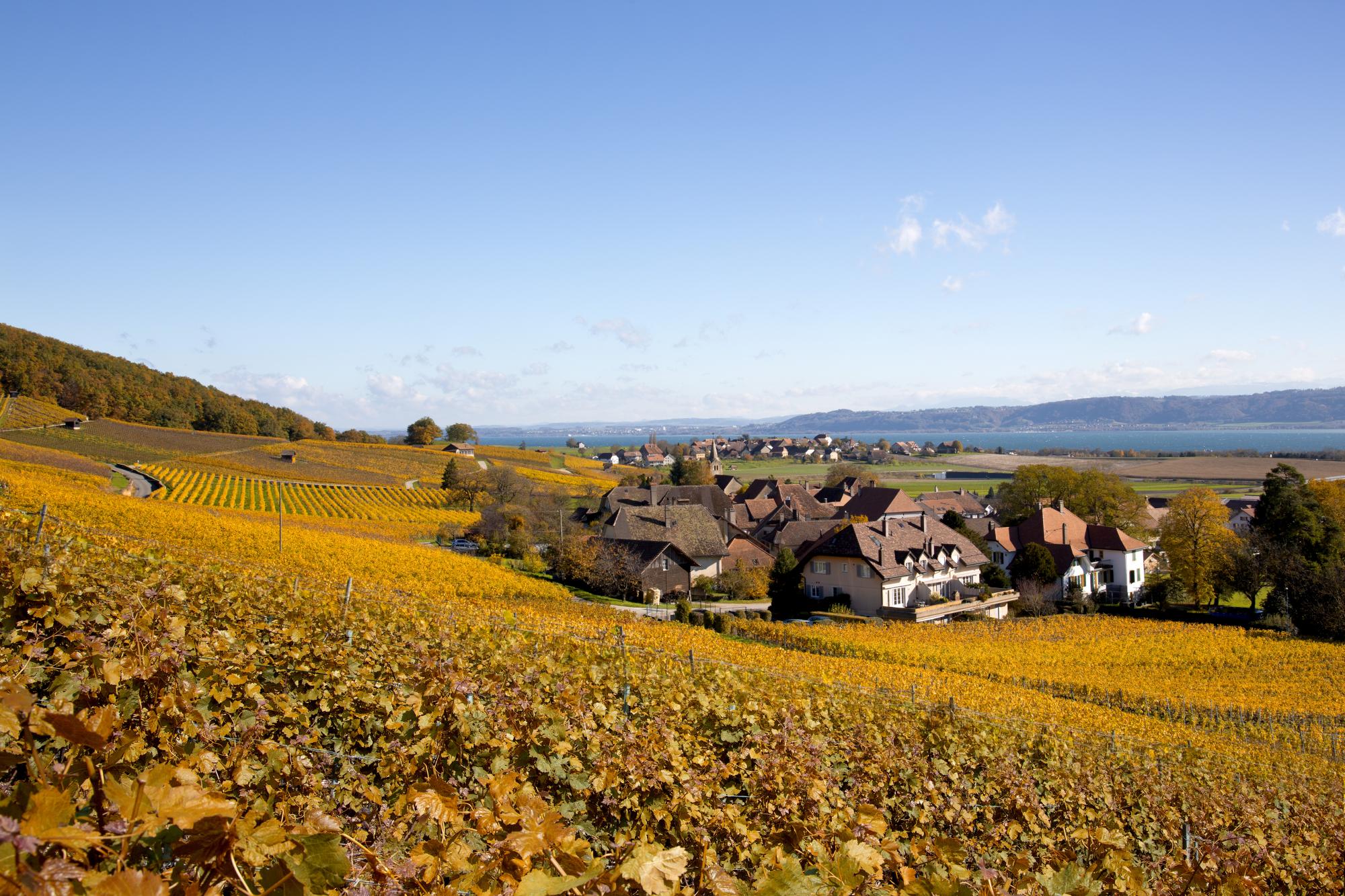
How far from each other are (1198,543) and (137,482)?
68.9m

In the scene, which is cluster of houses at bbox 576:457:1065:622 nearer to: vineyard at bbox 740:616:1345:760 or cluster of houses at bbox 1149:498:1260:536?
vineyard at bbox 740:616:1345:760

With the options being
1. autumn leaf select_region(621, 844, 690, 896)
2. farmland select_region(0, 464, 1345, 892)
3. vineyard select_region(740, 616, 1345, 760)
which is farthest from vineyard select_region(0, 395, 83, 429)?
autumn leaf select_region(621, 844, 690, 896)

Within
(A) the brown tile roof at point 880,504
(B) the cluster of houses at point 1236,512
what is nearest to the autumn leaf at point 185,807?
(B) the cluster of houses at point 1236,512

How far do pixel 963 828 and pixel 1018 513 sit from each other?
68.1 metres

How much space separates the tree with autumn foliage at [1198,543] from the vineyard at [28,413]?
292 feet

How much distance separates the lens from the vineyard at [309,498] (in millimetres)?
52312

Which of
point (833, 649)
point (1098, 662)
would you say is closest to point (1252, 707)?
point (1098, 662)

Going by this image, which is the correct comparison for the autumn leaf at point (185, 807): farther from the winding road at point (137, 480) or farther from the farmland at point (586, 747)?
the winding road at point (137, 480)

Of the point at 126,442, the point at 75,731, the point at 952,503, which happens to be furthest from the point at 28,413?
the point at 75,731

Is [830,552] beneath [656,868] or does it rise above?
beneath

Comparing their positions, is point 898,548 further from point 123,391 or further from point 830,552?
point 123,391

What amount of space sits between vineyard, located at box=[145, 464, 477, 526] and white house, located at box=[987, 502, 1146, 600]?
134ft

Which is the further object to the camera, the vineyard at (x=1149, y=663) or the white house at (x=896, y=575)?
the white house at (x=896, y=575)

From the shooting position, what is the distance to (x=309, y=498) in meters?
60.9
